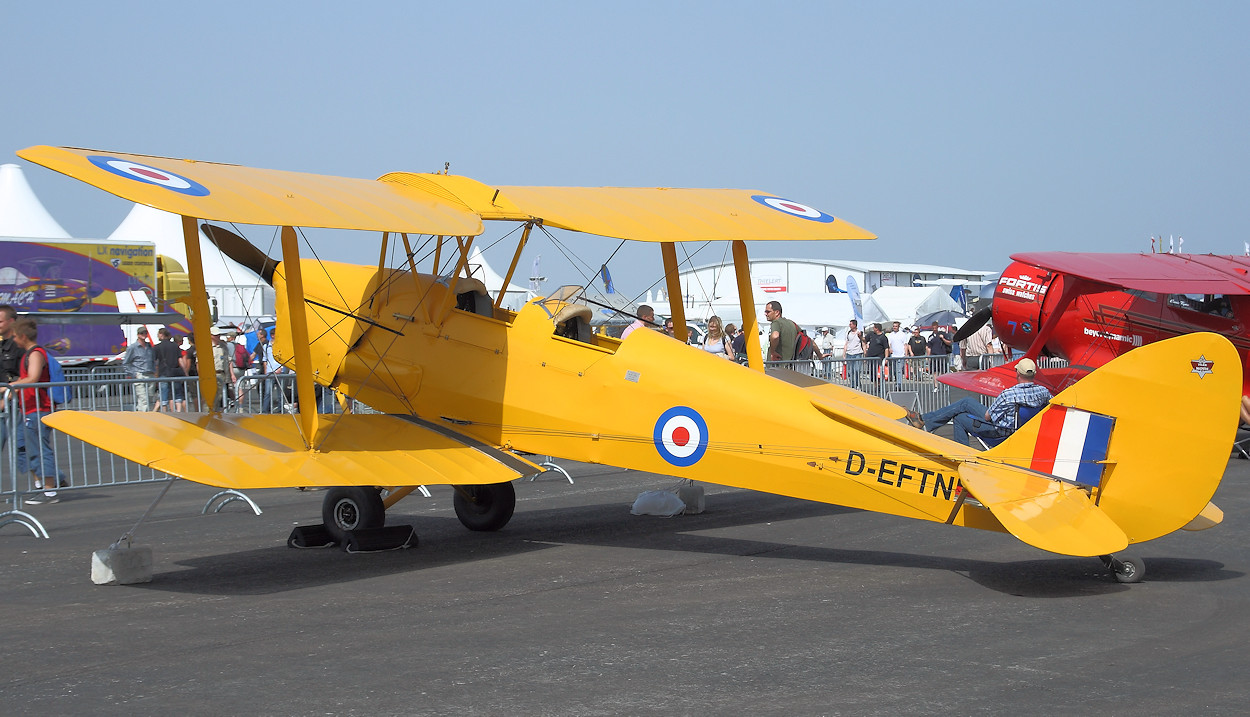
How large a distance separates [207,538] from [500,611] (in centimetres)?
375

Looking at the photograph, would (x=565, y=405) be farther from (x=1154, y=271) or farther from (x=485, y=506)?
(x=1154, y=271)

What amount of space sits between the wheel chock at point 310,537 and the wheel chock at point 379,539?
28cm

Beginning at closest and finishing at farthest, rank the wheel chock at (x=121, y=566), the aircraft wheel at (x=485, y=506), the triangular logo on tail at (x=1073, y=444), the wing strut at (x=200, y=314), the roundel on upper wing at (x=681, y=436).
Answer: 1. the triangular logo on tail at (x=1073, y=444)
2. the wheel chock at (x=121, y=566)
3. the wing strut at (x=200, y=314)
4. the roundel on upper wing at (x=681, y=436)
5. the aircraft wheel at (x=485, y=506)

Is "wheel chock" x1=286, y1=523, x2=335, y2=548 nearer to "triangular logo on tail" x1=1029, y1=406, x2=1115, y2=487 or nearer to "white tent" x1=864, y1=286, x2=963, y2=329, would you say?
"triangular logo on tail" x1=1029, y1=406, x2=1115, y2=487

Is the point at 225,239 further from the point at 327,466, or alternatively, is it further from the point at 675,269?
the point at 675,269

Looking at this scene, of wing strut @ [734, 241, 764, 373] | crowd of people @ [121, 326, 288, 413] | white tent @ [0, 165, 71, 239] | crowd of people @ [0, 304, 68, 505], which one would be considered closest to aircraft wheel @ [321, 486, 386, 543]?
wing strut @ [734, 241, 764, 373]

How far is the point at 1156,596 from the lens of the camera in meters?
6.20

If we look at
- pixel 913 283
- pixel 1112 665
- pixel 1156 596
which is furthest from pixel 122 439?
pixel 913 283

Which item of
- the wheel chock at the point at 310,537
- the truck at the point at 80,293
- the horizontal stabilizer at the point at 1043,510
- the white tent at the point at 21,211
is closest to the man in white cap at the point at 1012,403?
the horizontal stabilizer at the point at 1043,510

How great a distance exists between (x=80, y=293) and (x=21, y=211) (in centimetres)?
739

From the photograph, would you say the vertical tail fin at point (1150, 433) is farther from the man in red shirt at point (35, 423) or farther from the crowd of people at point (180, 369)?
the crowd of people at point (180, 369)

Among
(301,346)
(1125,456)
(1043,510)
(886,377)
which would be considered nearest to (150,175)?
(301,346)

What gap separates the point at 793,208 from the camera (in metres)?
10.0

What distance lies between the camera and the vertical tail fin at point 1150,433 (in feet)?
19.4
